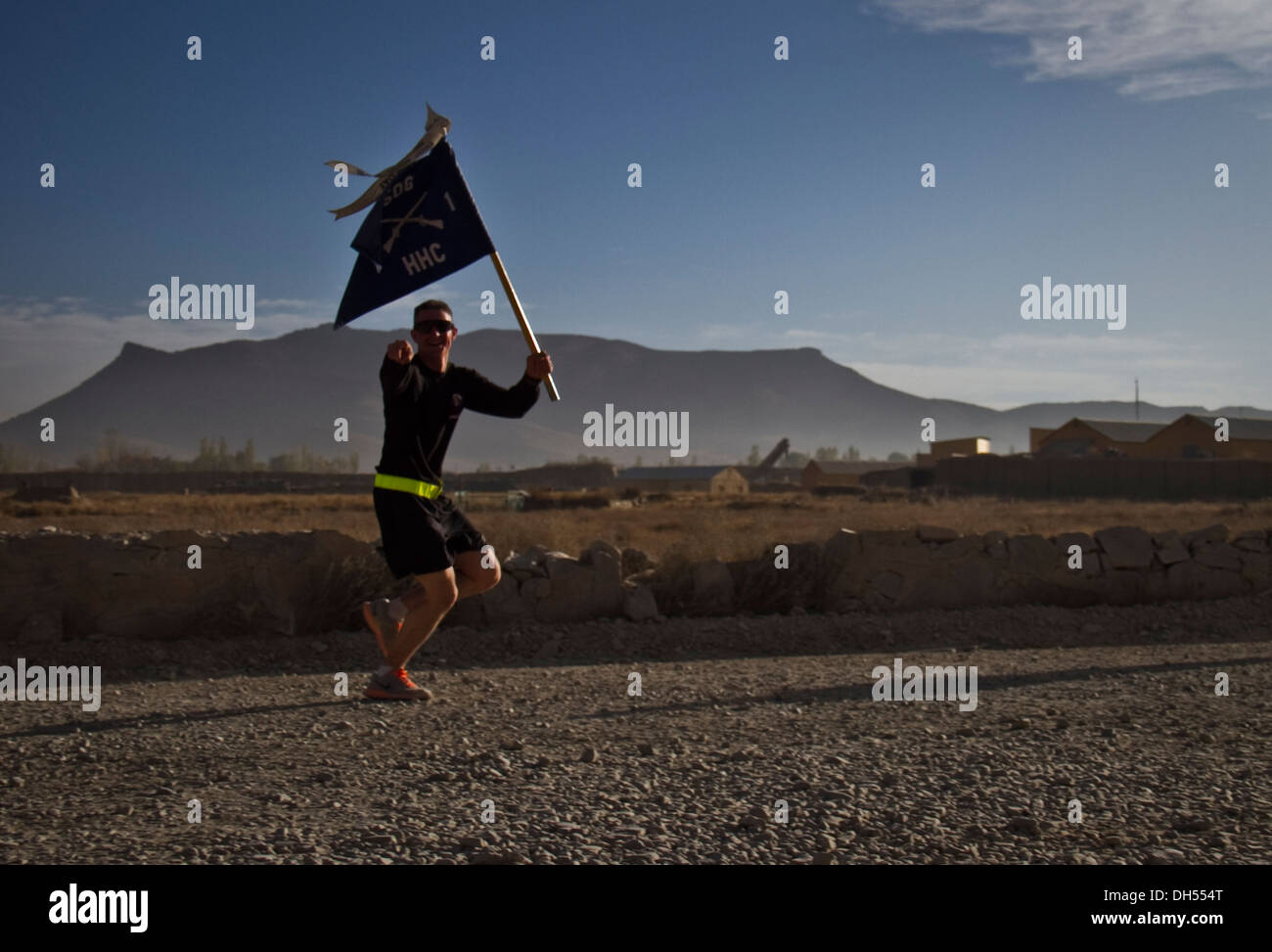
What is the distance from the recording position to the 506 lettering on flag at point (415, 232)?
664 centimetres

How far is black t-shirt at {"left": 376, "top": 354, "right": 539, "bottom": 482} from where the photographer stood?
5.75 meters

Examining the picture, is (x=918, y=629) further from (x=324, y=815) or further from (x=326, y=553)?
(x=324, y=815)

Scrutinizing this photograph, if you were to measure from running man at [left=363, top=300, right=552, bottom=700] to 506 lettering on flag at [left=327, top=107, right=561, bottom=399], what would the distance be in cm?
63

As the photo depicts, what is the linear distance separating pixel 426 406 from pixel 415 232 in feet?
4.59

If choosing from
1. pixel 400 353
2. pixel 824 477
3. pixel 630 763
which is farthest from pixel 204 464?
pixel 630 763

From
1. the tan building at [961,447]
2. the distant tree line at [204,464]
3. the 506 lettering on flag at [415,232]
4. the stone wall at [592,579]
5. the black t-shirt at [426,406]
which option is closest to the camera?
the black t-shirt at [426,406]

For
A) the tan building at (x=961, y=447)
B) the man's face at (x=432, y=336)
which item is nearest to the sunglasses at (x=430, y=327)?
the man's face at (x=432, y=336)

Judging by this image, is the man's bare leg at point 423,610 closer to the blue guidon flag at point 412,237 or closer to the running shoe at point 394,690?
the running shoe at point 394,690

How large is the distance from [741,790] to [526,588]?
17.4 ft

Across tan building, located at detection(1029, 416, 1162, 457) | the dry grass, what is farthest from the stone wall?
tan building, located at detection(1029, 416, 1162, 457)

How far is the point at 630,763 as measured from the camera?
4.59 m

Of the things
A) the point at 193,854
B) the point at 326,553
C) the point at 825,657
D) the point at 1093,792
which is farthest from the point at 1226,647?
the point at 193,854

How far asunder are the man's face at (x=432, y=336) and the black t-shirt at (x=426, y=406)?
0.06 meters

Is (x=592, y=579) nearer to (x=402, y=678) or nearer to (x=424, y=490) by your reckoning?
(x=402, y=678)
